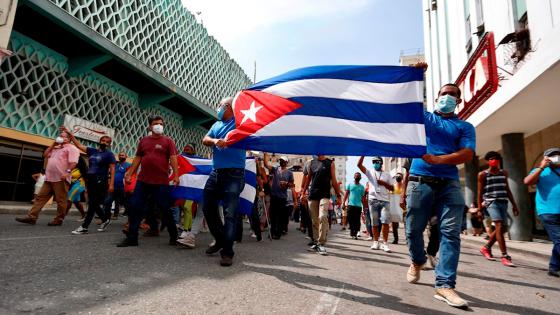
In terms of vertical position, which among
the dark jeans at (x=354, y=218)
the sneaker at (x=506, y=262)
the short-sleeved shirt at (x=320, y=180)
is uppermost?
the short-sleeved shirt at (x=320, y=180)

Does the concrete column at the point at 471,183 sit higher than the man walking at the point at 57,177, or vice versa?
the concrete column at the point at 471,183

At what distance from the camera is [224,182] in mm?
4051

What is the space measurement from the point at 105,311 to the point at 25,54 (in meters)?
16.4

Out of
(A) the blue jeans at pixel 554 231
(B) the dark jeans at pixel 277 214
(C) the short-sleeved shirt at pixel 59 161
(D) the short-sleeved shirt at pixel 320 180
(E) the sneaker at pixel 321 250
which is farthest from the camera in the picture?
(B) the dark jeans at pixel 277 214

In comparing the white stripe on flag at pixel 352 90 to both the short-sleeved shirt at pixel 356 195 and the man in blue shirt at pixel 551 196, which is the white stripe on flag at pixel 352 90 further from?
the short-sleeved shirt at pixel 356 195

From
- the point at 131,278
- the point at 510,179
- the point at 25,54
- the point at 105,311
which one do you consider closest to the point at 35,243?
the point at 131,278

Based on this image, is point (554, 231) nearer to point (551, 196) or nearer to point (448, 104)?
point (551, 196)

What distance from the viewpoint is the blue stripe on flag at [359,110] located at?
3495 mm

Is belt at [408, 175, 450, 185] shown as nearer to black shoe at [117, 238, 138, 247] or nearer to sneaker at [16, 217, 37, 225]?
black shoe at [117, 238, 138, 247]

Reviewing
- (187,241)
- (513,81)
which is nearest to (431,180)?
(187,241)

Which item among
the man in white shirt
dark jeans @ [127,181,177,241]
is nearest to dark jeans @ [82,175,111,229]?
dark jeans @ [127,181,177,241]

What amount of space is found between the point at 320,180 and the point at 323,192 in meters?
0.24

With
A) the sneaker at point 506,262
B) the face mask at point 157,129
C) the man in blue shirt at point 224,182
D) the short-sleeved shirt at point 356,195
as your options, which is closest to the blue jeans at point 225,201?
the man in blue shirt at point 224,182

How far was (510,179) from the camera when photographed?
36.4ft
